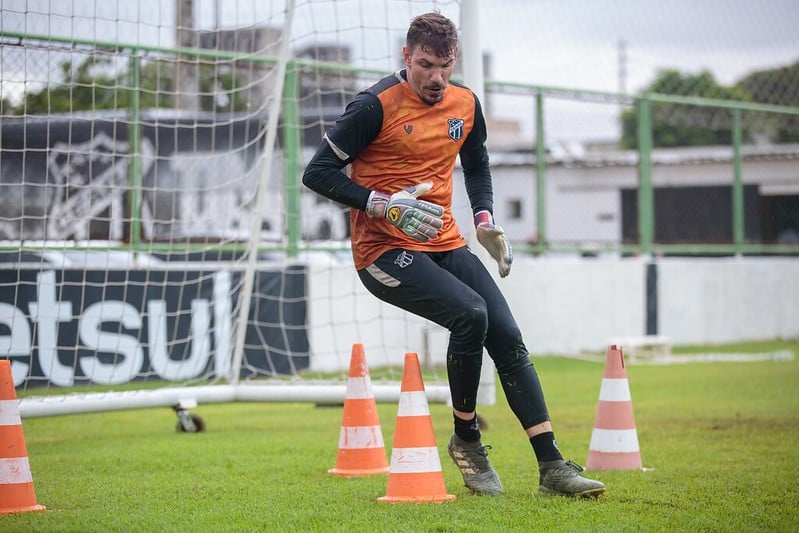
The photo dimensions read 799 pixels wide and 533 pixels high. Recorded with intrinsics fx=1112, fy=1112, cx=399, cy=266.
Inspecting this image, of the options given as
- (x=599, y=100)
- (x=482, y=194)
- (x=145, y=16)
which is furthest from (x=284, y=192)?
(x=482, y=194)

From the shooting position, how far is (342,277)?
13047 millimetres

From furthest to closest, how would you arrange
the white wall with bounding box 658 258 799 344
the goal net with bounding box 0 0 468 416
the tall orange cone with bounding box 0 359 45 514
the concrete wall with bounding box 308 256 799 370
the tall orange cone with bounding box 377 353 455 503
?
the white wall with bounding box 658 258 799 344, the concrete wall with bounding box 308 256 799 370, the goal net with bounding box 0 0 468 416, the tall orange cone with bounding box 377 353 455 503, the tall orange cone with bounding box 0 359 45 514

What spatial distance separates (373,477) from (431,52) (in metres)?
2.36

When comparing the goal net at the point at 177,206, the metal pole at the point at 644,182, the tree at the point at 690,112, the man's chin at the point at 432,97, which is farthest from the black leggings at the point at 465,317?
the tree at the point at 690,112

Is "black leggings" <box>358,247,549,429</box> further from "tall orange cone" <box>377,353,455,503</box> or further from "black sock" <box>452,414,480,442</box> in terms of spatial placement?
"tall orange cone" <box>377,353,455,503</box>

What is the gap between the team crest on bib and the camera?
5539mm

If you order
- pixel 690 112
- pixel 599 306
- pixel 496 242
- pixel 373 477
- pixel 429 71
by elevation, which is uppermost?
pixel 690 112

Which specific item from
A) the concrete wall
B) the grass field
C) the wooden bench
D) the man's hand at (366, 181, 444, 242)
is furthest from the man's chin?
the wooden bench

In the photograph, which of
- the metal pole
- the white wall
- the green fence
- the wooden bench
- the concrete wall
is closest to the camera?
the green fence

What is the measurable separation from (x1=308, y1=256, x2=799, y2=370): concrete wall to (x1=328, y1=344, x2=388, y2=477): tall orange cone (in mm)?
5647

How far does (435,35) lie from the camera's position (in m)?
5.22

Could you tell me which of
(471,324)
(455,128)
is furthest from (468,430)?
(455,128)

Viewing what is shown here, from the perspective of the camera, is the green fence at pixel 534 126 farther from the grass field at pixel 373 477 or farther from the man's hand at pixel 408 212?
the man's hand at pixel 408 212

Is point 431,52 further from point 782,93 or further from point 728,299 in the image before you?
point 782,93
